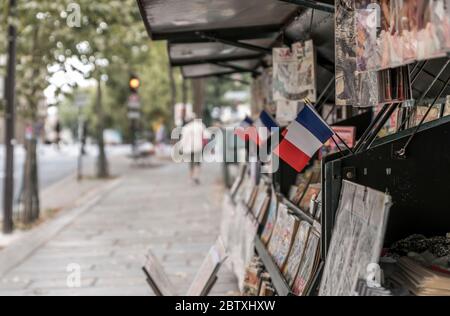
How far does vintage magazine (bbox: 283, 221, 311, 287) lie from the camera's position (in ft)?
12.0

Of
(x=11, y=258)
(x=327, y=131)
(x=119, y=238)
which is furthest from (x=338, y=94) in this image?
(x=119, y=238)

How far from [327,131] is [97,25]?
27.0 ft

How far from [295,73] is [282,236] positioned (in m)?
1.24

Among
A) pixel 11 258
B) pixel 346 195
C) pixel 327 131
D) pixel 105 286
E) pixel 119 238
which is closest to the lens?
pixel 346 195

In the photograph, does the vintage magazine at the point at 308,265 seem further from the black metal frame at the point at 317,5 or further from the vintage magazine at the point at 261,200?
the vintage magazine at the point at 261,200

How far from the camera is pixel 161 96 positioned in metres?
38.8

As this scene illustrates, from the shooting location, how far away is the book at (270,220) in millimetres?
4910

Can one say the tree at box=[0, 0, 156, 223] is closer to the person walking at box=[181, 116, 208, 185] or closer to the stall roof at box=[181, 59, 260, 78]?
the stall roof at box=[181, 59, 260, 78]

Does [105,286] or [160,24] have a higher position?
[160,24]

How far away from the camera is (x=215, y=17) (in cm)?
491

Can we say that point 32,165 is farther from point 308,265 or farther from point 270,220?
point 308,265

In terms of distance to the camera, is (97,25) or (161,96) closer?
(97,25)

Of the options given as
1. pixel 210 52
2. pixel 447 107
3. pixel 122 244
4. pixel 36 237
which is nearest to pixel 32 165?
pixel 36 237

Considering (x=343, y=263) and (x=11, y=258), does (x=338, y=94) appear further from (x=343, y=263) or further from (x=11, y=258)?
(x=11, y=258)
